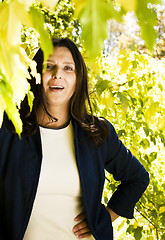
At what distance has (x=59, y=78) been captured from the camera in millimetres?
1491

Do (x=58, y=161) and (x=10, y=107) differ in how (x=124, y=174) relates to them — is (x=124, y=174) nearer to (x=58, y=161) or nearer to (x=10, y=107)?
(x=58, y=161)

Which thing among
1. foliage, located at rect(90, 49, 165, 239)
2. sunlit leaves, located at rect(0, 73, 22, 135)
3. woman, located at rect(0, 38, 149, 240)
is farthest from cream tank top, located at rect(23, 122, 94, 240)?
sunlit leaves, located at rect(0, 73, 22, 135)

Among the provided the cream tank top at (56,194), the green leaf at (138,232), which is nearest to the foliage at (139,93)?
the green leaf at (138,232)

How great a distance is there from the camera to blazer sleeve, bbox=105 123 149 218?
1.75 metres

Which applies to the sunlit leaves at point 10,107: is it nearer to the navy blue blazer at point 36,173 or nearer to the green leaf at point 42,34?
the green leaf at point 42,34

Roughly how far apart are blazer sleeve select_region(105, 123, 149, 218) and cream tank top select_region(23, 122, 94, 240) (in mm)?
267

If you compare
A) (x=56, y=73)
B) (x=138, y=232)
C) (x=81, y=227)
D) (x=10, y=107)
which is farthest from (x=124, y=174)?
(x=10, y=107)

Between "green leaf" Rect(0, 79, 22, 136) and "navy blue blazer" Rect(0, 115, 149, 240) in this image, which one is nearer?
"green leaf" Rect(0, 79, 22, 136)

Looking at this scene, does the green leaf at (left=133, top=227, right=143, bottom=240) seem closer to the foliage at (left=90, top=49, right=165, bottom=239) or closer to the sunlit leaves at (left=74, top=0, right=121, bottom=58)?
the foliage at (left=90, top=49, right=165, bottom=239)

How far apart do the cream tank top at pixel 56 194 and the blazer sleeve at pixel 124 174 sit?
267 millimetres

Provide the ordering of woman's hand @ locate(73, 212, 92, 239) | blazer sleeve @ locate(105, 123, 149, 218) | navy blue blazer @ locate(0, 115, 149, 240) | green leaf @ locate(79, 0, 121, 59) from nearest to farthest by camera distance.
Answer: green leaf @ locate(79, 0, 121, 59)
navy blue blazer @ locate(0, 115, 149, 240)
woman's hand @ locate(73, 212, 92, 239)
blazer sleeve @ locate(105, 123, 149, 218)

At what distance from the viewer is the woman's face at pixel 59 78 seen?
150cm

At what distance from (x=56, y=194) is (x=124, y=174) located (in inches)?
20.0

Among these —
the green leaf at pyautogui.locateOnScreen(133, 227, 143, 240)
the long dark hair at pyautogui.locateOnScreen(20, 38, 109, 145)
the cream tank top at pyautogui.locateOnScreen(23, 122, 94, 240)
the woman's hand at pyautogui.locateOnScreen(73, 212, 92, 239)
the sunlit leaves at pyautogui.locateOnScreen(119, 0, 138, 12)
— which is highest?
the sunlit leaves at pyautogui.locateOnScreen(119, 0, 138, 12)
